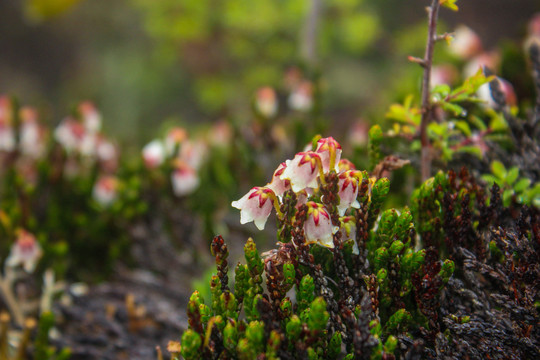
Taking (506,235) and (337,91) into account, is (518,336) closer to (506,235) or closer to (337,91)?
(506,235)

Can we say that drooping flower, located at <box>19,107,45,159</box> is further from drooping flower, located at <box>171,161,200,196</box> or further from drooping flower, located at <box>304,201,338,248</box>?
drooping flower, located at <box>304,201,338,248</box>

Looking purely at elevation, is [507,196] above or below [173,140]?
below

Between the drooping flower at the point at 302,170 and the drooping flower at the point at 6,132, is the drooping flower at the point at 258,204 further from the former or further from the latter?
the drooping flower at the point at 6,132

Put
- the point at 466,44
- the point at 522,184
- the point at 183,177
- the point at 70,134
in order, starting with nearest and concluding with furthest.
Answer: the point at 522,184 → the point at 183,177 → the point at 70,134 → the point at 466,44

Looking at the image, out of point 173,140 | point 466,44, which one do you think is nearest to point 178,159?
point 173,140

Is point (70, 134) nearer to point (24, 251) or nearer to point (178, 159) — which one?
point (178, 159)

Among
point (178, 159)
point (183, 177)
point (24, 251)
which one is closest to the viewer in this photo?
point (24, 251)
